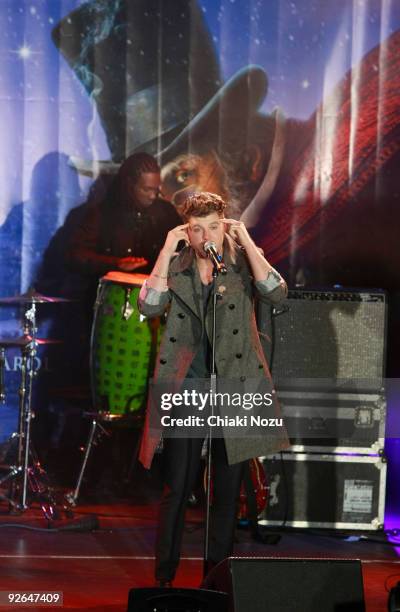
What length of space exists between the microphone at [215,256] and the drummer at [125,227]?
253 cm

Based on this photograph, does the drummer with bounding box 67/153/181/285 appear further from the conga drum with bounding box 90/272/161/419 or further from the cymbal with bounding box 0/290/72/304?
the cymbal with bounding box 0/290/72/304

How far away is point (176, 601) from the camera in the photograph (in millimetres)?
3453

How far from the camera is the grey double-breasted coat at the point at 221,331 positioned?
4.34 metres

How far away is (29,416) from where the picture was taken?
19.9 ft

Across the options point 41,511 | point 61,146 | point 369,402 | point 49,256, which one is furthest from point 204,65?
point 41,511

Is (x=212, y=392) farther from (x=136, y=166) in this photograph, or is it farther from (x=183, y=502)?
(x=136, y=166)

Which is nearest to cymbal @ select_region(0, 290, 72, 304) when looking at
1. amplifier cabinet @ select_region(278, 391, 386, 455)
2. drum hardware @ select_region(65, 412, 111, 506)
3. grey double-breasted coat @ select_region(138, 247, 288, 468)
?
drum hardware @ select_region(65, 412, 111, 506)

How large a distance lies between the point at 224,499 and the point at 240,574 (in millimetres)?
910

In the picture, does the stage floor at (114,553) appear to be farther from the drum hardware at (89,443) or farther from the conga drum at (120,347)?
the conga drum at (120,347)

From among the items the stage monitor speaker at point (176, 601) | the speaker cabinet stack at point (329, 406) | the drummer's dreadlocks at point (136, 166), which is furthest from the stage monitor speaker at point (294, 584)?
the drummer's dreadlocks at point (136, 166)

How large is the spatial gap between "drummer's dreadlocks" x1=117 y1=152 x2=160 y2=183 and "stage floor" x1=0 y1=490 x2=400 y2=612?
2.05 meters

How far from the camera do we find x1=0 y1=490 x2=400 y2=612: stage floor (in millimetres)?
4660

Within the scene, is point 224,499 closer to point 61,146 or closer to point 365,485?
point 365,485

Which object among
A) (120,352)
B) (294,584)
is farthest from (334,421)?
(294,584)
